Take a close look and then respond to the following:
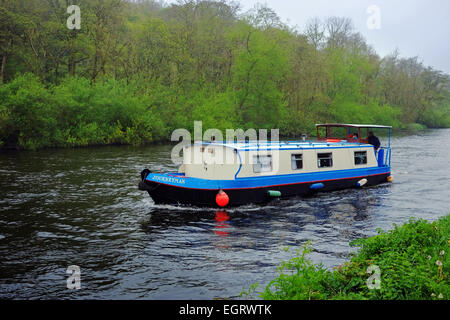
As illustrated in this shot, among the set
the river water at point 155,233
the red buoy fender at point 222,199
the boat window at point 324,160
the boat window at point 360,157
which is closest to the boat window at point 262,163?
the river water at point 155,233

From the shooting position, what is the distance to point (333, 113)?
222ft

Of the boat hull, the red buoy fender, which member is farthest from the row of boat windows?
the red buoy fender

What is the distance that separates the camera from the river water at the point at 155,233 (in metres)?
9.73

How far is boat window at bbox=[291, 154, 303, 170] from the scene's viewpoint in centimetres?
2023

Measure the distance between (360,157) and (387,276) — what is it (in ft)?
58.0

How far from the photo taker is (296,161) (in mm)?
20453

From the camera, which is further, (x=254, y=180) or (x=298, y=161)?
(x=298, y=161)

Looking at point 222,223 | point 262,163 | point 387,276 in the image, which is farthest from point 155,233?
point 387,276

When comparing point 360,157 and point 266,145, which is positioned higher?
point 266,145

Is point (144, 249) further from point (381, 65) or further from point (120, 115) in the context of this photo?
point (381, 65)

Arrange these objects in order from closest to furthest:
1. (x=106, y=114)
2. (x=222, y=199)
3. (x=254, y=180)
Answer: (x=222, y=199) < (x=254, y=180) < (x=106, y=114)

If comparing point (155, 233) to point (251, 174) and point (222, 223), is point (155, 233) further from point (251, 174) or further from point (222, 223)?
point (251, 174)
